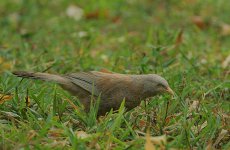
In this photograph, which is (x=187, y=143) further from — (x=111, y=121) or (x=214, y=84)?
(x=214, y=84)

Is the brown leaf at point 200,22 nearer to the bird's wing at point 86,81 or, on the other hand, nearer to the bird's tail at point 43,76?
the bird's wing at point 86,81

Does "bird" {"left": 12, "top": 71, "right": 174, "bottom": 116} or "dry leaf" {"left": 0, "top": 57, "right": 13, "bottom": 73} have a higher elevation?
"bird" {"left": 12, "top": 71, "right": 174, "bottom": 116}

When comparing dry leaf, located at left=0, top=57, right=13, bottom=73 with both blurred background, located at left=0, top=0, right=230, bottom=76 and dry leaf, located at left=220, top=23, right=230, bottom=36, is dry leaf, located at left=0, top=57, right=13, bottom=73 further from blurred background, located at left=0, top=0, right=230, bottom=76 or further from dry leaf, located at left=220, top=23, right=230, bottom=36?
dry leaf, located at left=220, top=23, right=230, bottom=36

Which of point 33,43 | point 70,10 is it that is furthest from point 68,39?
point 70,10

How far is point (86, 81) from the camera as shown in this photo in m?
6.29

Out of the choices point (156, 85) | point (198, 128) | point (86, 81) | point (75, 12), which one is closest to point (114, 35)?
point (75, 12)

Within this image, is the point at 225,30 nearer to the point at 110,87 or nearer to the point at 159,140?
the point at 110,87

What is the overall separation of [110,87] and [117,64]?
166 cm

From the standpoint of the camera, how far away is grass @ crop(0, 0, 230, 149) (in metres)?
5.16

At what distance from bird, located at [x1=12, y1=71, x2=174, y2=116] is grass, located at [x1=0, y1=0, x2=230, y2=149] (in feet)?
0.39

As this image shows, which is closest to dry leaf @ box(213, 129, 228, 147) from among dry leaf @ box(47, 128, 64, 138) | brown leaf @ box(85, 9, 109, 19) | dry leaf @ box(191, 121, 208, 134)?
dry leaf @ box(191, 121, 208, 134)

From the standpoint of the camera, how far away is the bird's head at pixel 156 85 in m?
6.04

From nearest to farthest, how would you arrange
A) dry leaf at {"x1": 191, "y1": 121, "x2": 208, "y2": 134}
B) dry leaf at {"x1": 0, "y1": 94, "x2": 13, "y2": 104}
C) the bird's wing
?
dry leaf at {"x1": 191, "y1": 121, "x2": 208, "y2": 134}, dry leaf at {"x1": 0, "y1": 94, "x2": 13, "y2": 104}, the bird's wing

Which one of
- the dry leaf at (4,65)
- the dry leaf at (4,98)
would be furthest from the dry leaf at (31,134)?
the dry leaf at (4,65)
